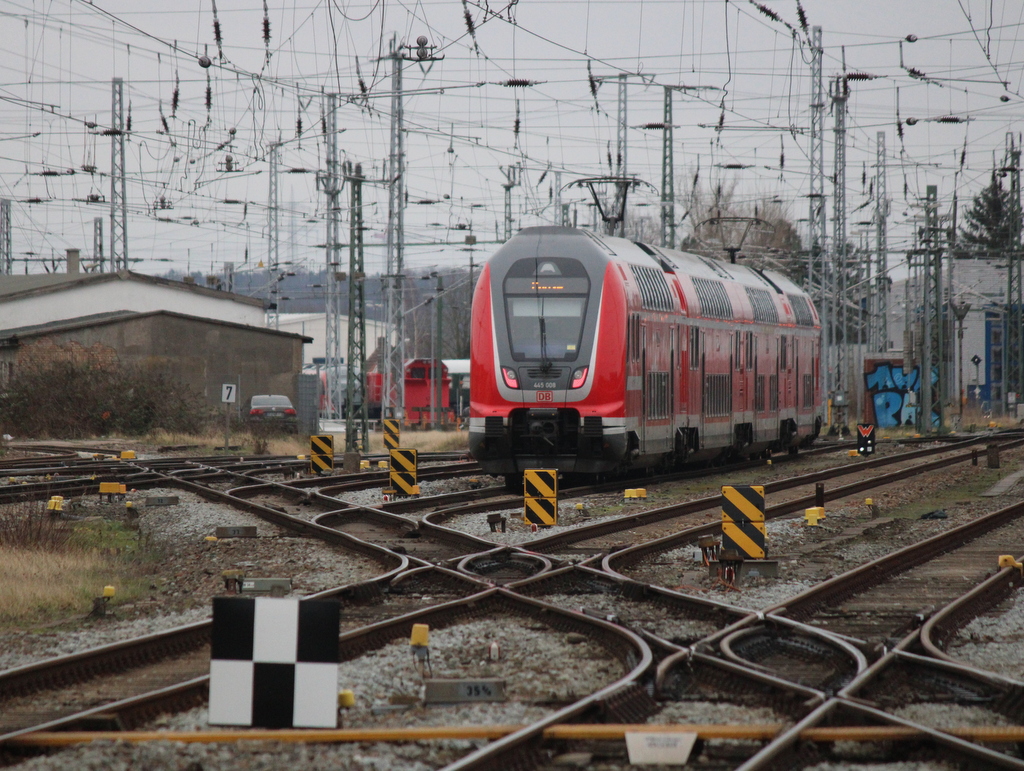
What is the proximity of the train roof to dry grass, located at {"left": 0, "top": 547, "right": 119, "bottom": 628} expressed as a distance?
9.44 m

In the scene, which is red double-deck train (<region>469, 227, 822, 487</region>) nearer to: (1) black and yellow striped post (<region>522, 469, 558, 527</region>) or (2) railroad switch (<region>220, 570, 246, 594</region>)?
(1) black and yellow striped post (<region>522, 469, 558, 527</region>)

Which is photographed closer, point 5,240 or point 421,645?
point 421,645

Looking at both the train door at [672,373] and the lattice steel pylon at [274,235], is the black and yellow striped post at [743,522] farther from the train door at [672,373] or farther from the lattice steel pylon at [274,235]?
the lattice steel pylon at [274,235]

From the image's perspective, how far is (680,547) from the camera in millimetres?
13250

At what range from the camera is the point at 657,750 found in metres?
5.52

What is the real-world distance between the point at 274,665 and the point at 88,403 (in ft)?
116

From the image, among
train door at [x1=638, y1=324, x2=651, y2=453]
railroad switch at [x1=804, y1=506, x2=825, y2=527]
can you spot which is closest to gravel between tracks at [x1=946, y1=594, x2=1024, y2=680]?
railroad switch at [x1=804, y1=506, x2=825, y2=527]

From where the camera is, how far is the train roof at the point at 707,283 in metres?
19.9

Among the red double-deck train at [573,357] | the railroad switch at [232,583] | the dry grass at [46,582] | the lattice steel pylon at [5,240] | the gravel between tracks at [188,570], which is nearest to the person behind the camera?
the gravel between tracks at [188,570]

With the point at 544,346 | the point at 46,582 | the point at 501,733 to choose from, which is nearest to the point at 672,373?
the point at 544,346

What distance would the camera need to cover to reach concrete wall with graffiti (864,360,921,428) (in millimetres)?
46094

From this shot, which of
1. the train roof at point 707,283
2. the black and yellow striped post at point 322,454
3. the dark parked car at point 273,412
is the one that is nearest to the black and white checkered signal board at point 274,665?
the train roof at point 707,283

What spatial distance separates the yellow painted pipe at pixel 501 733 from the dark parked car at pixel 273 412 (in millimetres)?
35252

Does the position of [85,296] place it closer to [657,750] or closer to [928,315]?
[928,315]
